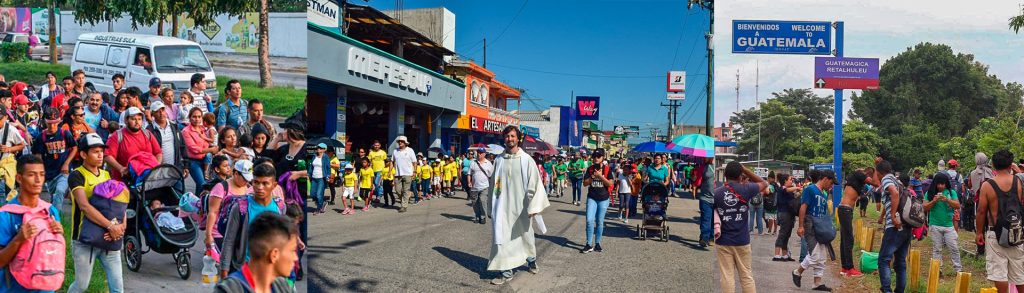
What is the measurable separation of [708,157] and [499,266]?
1381 mm

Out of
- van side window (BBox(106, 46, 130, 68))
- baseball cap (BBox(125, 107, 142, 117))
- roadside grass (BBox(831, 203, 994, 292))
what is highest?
van side window (BBox(106, 46, 130, 68))

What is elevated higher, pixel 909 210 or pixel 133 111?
pixel 133 111

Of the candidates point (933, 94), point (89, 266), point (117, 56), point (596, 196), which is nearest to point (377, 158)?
point (117, 56)

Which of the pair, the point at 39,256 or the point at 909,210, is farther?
the point at 909,210

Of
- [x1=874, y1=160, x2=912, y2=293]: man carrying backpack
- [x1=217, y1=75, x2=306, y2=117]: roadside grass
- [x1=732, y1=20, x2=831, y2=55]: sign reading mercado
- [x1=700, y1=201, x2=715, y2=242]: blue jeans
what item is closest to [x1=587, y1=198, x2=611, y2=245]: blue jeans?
[x1=700, y1=201, x2=715, y2=242]: blue jeans

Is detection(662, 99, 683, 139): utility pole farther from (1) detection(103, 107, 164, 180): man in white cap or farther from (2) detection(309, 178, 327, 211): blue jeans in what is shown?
(1) detection(103, 107, 164, 180): man in white cap

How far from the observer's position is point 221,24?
3553 millimetres

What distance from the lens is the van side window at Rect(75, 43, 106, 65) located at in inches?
154

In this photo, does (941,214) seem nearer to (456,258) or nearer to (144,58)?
(456,258)

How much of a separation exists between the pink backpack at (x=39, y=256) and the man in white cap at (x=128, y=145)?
527 millimetres

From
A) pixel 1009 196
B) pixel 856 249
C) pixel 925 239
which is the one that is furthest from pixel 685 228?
pixel 925 239

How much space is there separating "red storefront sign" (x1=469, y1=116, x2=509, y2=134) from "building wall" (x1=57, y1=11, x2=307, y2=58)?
88 centimetres

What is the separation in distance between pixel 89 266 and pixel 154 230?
0.68 meters

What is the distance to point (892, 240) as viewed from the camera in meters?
6.75
